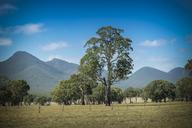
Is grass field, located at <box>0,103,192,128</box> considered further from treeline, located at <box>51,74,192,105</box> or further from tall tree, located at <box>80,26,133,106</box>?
treeline, located at <box>51,74,192,105</box>

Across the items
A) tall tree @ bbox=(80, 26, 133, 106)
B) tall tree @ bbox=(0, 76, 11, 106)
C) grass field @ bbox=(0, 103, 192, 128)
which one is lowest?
grass field @ bbox=(0, 103, 192, 128)

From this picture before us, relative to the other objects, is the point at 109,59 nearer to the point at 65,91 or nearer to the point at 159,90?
the point at 159,90

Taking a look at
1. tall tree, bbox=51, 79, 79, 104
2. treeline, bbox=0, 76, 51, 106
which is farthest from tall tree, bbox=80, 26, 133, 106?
tall tree, bbox=51, 79, 79, 104

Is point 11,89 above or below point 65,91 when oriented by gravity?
below

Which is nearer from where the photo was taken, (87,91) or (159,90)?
A: (159,90)

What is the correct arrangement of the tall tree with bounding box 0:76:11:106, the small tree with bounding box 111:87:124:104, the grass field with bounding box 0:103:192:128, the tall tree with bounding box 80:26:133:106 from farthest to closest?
the small tree with bounding box 111:87:124:104, the tall tree with bounding box 80:26:133:106, the tall tree with bounding box 0:76:11:106, the grass field with bounding box 0:103:192:128

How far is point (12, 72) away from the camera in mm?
21594

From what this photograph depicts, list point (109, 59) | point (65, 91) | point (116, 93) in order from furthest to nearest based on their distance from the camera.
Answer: point (116, 93)
point (65, 91)
point (109, 59)

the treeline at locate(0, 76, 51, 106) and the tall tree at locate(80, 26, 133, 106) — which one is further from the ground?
the tall tree at locate(80, 26, 133, 106)

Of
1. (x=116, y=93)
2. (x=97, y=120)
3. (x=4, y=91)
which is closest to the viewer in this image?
(x=97, y=120)

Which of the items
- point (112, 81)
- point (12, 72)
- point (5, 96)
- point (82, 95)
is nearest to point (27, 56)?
point (12, 72)

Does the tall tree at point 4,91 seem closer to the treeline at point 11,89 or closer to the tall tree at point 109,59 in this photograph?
the treeline at point 11,89

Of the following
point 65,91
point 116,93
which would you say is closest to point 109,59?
point 65,91

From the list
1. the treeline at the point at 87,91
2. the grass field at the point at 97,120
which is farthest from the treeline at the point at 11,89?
the treeline at the point at 87,91
